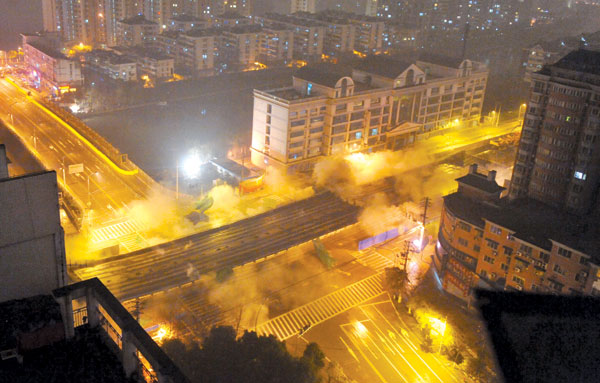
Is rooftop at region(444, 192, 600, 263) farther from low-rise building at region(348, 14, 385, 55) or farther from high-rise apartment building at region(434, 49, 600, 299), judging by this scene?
low-rise building at region(348, 14, 385, 55)

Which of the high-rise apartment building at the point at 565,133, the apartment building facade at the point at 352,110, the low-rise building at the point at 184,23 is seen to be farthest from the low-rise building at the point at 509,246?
the low-rise building at the point at 184,23

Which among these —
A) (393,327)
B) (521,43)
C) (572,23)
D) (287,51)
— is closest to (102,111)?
(287,51)

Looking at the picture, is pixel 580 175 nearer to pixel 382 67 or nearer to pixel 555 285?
pixel 555 285

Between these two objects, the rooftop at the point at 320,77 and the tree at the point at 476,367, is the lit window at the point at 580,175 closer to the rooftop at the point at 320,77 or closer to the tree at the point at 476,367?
the tree at the point at 476,367

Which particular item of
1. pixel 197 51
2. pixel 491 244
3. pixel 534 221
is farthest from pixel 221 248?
pixel 197 51

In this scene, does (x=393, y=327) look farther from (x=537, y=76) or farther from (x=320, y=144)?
(x=320, y=144)

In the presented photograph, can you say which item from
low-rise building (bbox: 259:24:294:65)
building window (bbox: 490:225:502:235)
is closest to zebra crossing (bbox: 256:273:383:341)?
building window (bbox: 490:225:502:235)
